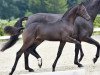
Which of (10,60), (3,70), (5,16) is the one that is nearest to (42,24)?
(3,70)

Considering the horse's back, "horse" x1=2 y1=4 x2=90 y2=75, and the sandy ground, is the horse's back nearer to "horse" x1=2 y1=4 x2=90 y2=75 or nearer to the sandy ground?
"horse" x1=2 y1=4 x2=90 y2=75

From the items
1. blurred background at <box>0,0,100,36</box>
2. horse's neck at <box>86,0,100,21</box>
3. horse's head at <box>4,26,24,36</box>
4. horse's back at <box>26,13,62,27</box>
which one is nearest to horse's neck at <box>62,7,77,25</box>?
horse's back at <box>26,13,62,27</box>

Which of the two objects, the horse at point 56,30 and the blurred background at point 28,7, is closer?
the horse at point 56,30

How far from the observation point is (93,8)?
458 inches

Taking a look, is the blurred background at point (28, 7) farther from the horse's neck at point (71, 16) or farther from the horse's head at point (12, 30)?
the horse's neck at point (71, 16)

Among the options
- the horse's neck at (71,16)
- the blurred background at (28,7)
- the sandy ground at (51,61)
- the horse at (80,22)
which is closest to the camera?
the horse's neck at (71,16)

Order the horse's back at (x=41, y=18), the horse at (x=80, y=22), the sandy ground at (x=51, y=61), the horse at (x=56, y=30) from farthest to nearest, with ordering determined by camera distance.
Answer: the sandy ground at (x=51, y=61) < the horse at (x=80, y=22) < the horse's back at (x=41, y=18) < the horse at (x=56, y=30)

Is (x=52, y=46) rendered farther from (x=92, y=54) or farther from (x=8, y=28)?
(x=8, y=28)

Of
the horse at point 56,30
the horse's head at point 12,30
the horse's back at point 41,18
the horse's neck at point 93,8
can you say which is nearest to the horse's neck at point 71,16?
the horse at point 56,30

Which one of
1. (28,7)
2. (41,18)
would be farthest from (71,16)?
(28,7)

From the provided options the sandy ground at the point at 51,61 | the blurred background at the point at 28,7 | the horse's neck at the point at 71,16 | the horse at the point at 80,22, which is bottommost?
the blurred background at the point at 28,7

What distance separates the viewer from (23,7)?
63.5 m

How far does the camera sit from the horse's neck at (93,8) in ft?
37.8

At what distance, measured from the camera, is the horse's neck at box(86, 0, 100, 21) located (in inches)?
454
